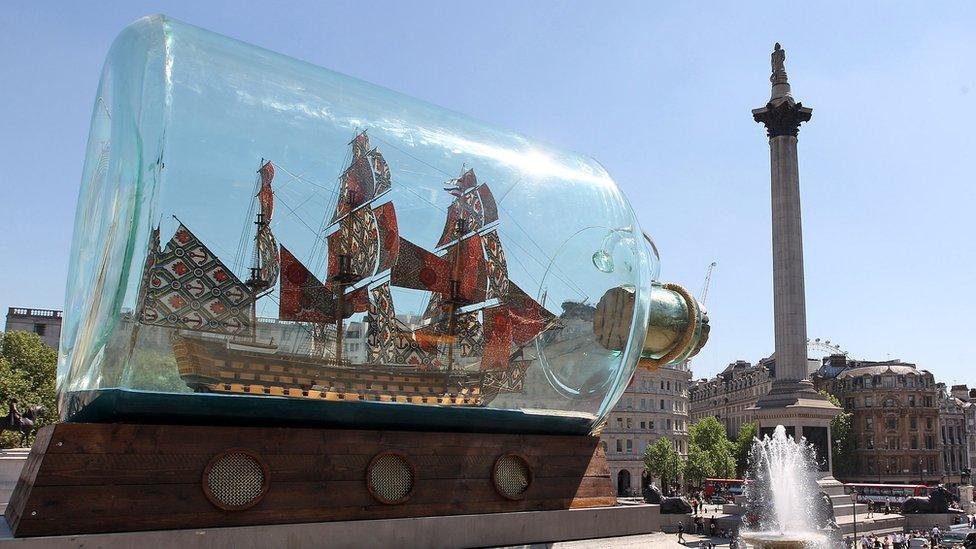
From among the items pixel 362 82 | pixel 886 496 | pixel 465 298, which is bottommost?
pixel 886 496

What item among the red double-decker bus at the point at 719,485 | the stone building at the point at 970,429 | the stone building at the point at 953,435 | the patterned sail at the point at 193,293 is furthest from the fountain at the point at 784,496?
the stone building at the point at 970,429

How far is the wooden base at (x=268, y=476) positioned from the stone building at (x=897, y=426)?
91274mm

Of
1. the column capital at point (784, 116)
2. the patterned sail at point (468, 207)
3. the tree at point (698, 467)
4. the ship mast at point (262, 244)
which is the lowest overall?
the tree at point (698, 467)

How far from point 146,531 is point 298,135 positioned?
3522mm

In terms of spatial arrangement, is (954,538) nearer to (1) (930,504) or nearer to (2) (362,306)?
(1) (930,504)

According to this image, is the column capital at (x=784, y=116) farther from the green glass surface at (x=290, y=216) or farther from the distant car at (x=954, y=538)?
the green glass surface at (x=290, y=216)

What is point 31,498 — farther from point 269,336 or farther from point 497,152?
point 497,152

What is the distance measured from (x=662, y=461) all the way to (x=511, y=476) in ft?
218

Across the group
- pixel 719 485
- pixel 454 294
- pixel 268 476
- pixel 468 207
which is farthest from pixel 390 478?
pixel 719 485

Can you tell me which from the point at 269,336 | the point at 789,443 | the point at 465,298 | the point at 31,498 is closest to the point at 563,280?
the point at 465,298

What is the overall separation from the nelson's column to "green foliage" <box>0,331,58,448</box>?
A: 43.8 meters

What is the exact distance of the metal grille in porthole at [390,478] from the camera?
755cm

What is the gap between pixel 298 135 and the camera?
289 inches

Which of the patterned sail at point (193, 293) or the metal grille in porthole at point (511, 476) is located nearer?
the patterned sail at point (193, 293)
